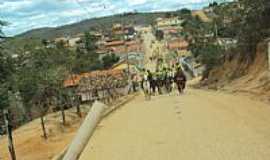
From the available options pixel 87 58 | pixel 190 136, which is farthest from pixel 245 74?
pixel 87 58

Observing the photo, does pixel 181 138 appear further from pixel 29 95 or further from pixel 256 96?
pixel 29 95

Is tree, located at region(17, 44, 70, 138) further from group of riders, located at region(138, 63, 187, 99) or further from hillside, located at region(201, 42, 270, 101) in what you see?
hillside, located at region(201, 42, 270, 101)

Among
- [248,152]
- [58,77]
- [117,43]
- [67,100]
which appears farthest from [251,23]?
[117,43]

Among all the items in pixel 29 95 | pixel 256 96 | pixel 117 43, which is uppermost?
pixel 256 96

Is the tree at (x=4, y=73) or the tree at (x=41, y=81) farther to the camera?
the tree at (x=41, y=81)

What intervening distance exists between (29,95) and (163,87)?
10979 millimetres

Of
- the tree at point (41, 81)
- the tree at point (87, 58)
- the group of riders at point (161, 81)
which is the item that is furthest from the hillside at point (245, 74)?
the tree at point (87, 58)

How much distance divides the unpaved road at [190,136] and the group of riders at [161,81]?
14675 mm

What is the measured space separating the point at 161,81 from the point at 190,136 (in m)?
27.8

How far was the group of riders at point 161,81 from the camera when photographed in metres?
40.2

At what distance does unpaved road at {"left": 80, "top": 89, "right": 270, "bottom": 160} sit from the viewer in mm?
13430

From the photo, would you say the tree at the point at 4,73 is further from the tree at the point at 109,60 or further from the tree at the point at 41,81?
the tree at the point at 109,60

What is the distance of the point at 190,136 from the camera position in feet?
54.4

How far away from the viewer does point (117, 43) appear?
156 m
